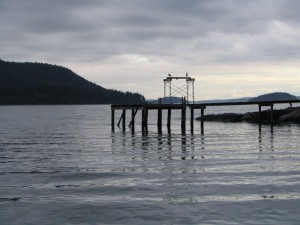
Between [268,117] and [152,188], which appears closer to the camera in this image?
[152,188]

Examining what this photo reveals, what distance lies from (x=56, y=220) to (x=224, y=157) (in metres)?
12.6

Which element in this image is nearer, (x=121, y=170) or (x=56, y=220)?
(x=56, y=220)

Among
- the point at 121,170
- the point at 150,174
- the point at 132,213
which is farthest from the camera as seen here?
the point at 121,170

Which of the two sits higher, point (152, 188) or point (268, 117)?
point (268, 117)

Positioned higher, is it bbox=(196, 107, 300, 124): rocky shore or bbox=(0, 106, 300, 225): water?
bbox=(196, 107, 300, 124): rocky shore

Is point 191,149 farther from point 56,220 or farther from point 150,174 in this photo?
point 56,220

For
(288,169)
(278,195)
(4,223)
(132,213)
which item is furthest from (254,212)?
(288,169)

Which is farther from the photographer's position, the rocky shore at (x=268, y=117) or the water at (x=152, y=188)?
the rocky shore at (x=268, y=117)

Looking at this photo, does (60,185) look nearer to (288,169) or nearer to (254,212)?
(254,212)

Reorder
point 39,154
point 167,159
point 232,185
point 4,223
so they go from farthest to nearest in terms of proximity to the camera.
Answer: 1. point 39,154
2. point 167,159
3. point 232,185
4. point 4,223

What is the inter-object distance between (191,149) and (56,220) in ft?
54.5

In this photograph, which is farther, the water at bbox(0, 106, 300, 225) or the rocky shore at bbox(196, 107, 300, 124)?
the rocky shore at bbox(196, 107, 300, 124)

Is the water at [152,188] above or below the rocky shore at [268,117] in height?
below

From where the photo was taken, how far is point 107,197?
13.1 meters
